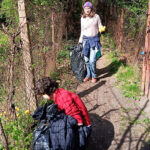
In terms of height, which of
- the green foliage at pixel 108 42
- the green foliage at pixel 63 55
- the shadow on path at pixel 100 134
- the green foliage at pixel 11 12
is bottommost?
the shadow on path at pixel 100 134

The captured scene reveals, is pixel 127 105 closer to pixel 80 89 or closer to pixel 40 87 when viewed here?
pixel 80 89

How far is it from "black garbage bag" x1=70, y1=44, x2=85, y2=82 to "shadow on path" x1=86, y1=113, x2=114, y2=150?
138 centimetres

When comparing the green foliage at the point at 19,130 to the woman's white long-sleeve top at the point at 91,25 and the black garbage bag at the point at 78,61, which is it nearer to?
the black garbage bag at the point at 78,61

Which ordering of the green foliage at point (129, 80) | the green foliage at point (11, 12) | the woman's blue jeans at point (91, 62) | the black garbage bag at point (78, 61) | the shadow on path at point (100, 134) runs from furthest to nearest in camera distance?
the green foliage at point (11, 12)
the black garbage bag at point (78, 61)
the woman's blue jeans at point (91, 62)
the green foliage at point (129, 80)
the shadow on path at point (100, 134)

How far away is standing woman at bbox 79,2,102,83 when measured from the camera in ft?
13.5

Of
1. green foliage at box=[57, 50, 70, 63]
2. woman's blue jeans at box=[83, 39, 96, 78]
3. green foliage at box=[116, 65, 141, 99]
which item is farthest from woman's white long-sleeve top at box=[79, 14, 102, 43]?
green foliage at box=[57, 50, 70, 63]

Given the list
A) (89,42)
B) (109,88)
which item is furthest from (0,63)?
(109,88)

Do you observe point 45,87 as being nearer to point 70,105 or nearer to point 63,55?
point 70,105

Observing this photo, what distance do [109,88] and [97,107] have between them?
818 mm

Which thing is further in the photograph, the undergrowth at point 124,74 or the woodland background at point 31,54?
the undergrowth at point 124,74

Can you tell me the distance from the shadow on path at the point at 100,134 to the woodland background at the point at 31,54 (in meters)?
0.94

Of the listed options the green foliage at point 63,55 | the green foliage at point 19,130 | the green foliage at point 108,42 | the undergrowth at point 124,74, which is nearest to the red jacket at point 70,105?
the green foliage at point 19,130

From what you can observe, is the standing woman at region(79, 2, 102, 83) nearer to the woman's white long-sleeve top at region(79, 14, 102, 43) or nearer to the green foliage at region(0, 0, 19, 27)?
the woman's white long-sleeve top at region(79, 14, 102, 43)

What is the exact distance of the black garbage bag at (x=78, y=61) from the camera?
14.9 ft
